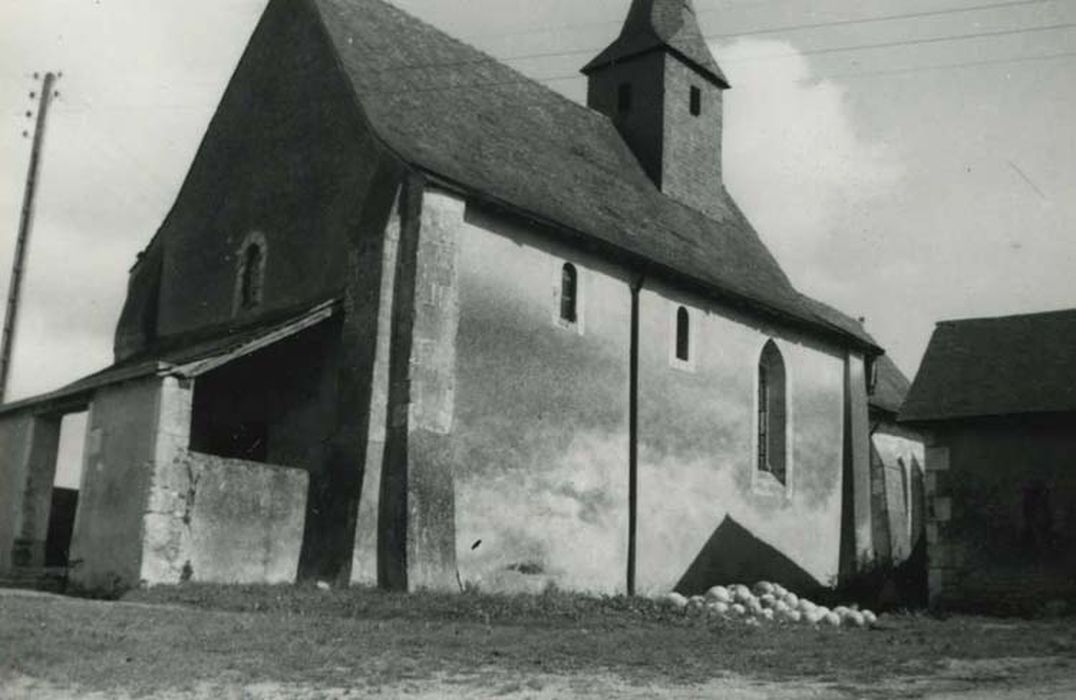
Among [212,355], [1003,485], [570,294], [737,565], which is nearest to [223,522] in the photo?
[212,355]

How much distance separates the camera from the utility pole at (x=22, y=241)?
24.9 m

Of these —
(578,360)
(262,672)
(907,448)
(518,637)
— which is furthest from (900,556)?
(262,672)

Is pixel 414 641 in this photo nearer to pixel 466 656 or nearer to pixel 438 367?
pixel 466 656


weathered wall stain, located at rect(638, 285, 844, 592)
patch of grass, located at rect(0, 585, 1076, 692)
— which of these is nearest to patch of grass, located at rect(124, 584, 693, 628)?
patch of grass, located at rect(0, 585, 1076, 692)

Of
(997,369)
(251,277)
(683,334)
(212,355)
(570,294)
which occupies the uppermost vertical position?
(251,277)

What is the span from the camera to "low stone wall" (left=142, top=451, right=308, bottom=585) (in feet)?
51.0

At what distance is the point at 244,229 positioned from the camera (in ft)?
69.9

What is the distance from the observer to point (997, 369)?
19766mm

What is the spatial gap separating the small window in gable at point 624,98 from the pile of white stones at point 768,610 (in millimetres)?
13535

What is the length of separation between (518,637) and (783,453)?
13795mm

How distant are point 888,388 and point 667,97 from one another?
12.8 meters

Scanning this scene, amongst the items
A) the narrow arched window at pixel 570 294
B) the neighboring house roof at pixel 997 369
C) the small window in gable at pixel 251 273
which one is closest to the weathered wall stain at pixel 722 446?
the narrow arched window at pixel 570 294

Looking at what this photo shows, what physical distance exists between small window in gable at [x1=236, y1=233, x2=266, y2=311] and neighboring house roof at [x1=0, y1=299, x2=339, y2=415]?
1.27 m

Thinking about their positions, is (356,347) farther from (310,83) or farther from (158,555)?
(310,83)
